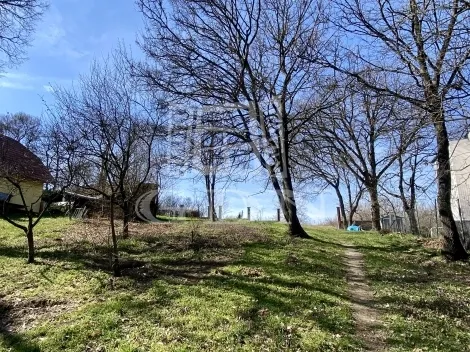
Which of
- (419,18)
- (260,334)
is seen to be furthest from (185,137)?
(260,334)

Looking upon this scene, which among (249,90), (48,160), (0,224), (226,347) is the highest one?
(249,90)

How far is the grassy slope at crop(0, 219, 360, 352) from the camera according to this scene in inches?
218

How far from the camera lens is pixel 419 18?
7.71m

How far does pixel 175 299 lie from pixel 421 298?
456cm

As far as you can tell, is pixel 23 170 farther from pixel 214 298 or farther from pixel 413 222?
pixel 413 222

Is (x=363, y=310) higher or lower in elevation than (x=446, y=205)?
lower

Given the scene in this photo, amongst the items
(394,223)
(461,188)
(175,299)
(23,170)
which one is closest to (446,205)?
(175,299)

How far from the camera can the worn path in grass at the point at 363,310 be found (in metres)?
5.61

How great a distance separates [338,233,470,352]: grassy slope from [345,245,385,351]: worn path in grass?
158 millimetres

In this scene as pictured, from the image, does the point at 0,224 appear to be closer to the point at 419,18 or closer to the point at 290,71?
the point at 290,71

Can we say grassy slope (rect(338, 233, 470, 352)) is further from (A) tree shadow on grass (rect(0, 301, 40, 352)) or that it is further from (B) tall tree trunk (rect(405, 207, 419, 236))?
(B) tall tree trunk (rect(405, 207, 419, 236))

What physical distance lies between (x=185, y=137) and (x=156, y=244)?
16.5 feet

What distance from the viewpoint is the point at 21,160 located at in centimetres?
1992

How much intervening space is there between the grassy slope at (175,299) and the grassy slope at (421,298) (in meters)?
0.80
